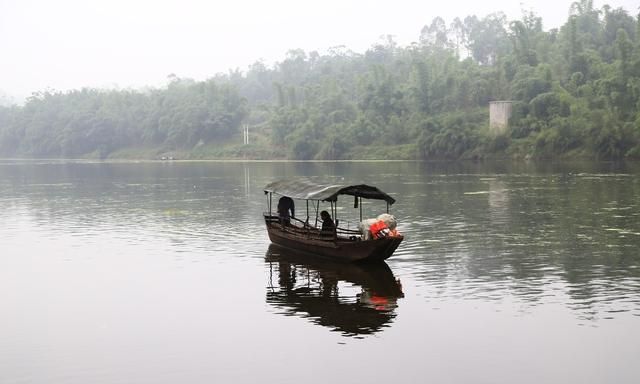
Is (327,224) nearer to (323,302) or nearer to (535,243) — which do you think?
(323,302)

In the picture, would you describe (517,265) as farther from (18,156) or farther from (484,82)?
(18,156)

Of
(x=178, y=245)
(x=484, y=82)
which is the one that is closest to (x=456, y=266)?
(x=178, y=245)

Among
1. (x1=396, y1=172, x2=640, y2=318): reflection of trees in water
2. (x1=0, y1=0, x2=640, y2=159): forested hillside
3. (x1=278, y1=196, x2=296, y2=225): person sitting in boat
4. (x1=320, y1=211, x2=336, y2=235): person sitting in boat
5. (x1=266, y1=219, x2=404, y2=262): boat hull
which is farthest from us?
(x1=0, y1=0, x2=640, y2=159): forested hillside

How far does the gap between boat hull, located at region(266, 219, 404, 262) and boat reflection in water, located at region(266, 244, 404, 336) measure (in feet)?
1.46

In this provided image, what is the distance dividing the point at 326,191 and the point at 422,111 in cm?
10235

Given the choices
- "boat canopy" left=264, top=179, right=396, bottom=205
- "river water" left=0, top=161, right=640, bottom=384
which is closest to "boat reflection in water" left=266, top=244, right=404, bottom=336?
"river water" left=0, top=161, right=640, bottom=384

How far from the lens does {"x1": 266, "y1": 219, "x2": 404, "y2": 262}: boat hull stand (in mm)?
27750

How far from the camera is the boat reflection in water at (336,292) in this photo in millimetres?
21511

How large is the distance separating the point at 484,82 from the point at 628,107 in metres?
31.3

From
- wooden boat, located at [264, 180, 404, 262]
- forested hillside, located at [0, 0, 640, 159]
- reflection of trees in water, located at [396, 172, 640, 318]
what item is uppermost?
forested hillside, located at [0, 0, 640, 159]

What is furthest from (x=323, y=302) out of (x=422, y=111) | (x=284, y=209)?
(x=422, y=111)

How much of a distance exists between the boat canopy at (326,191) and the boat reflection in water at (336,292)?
2659 mm

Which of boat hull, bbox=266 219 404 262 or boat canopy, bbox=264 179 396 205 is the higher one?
boat canopy, bbox=264 179 396 205

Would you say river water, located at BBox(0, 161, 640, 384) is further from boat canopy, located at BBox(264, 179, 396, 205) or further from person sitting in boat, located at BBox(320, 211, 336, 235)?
boat canopy, located at BBox(264, 179, 396, 205)
